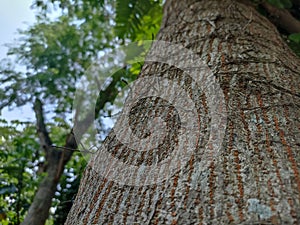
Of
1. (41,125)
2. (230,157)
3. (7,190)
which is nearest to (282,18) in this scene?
(230,157)

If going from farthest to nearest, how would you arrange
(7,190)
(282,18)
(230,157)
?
(7,190) → (282,18) → (230,157)

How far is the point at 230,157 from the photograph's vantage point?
1079mm

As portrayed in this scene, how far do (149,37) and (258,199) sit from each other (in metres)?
3.29

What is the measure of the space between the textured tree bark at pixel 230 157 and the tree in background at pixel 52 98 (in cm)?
176

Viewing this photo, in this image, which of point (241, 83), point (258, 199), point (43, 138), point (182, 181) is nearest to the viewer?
point (258, 199)

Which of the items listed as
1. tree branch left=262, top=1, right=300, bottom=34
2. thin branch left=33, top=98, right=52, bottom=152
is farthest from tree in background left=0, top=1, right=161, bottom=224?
tree branch left=262, top=1, right=300, bottom=34

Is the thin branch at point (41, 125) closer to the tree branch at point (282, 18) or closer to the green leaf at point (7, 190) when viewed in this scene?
the green leaf at point (7, 190)

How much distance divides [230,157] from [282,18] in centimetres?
213

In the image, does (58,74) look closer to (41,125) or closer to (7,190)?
(41,125)

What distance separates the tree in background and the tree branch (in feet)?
3.69

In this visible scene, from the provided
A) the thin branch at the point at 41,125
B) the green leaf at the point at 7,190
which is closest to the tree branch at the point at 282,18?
the green leaf at the point at 7,190

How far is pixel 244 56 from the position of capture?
1.61 m

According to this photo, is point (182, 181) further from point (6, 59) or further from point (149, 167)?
point (6, 59)

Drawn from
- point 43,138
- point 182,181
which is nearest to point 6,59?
point 43,138
